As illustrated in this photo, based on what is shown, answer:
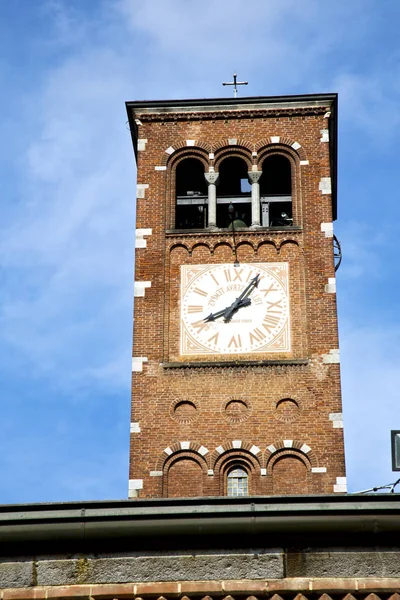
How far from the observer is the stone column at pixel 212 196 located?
30203mm

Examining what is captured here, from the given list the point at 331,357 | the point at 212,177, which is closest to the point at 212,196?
the point at 212,177

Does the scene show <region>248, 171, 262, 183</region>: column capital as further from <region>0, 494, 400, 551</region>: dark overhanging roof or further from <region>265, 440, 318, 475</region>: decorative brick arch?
<region>0, 494, 400, 551</region>: dark overhanging roof

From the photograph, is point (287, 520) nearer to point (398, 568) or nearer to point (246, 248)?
point (398, 568)

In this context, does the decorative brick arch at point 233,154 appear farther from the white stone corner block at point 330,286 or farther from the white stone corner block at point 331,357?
the white stone corner block at point 331,357

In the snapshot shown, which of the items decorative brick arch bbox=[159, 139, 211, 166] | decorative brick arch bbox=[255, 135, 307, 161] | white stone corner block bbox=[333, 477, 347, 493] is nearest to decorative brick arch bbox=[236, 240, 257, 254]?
decorative brick arch bbox=[255, 135, 307, 161]

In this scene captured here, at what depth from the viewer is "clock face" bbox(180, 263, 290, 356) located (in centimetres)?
2847

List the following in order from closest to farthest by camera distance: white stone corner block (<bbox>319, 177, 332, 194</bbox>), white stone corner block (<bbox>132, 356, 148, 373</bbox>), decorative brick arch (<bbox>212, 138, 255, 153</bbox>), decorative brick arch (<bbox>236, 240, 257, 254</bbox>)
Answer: white stone corner block (<bbox>132, 356, 148, 373</bbox>) < decorative brick arch (<bbox>236, 240, 257, 254</bbox>) < white stone corner block (<bbox>319, 177, 332, 194</bbox>) < decorative brick arch (<bbox>212, 138, 255, 153</bbox>)

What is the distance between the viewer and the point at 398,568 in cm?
1162

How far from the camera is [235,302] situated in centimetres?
2900

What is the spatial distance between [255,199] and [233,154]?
1.47m

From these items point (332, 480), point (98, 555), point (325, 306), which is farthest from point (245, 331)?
point (98, 555)

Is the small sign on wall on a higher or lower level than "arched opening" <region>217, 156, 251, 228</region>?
lower

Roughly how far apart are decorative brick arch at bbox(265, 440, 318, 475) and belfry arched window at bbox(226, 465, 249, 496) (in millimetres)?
546

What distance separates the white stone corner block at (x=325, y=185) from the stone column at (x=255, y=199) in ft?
4.79
